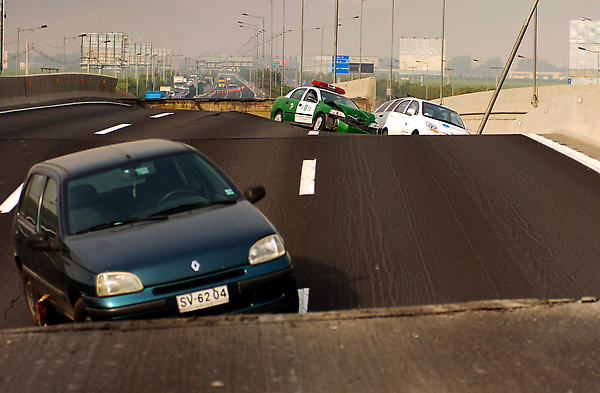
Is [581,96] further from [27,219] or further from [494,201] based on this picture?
[27,219]

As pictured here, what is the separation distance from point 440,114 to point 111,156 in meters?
16.9

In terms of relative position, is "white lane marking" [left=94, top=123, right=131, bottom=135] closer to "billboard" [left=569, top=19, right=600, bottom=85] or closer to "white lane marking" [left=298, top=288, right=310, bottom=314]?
"white lane marking" [left=298, top=288, right=310, bottom=314]

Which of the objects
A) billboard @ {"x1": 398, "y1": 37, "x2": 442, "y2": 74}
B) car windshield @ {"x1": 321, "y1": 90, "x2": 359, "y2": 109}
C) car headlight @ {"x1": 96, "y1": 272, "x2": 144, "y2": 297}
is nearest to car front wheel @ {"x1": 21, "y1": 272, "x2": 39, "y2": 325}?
car headlight @ {"x1": 96, "y1": 272, "x2": 144, "y2": 297}

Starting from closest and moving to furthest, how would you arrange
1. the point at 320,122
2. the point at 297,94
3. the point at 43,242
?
the point at 43,242 < the point at 320,122 < the point at 297,94

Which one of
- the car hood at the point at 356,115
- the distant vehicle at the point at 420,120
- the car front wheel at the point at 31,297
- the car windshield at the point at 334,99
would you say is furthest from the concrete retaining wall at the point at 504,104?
the car front wheel at the point at 31,297

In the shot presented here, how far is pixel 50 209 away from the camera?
249 inches

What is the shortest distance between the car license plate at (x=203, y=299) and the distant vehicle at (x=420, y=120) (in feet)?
55.3

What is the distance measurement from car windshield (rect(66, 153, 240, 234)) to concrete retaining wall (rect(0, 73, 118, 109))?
21.6m

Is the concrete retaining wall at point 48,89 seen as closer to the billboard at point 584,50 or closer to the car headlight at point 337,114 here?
the car headlight at point 337,114

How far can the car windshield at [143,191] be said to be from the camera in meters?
6.07

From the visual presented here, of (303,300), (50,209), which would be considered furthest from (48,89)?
(303,300)

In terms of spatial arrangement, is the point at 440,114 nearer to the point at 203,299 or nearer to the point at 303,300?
the point at 303,300

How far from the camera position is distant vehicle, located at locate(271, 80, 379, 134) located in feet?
72.1

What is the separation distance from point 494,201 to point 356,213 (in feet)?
6.42
